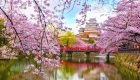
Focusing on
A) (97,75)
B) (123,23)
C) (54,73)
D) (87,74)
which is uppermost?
(123,23)

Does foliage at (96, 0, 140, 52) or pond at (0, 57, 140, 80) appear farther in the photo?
pond at (0, 57, 140, 80)

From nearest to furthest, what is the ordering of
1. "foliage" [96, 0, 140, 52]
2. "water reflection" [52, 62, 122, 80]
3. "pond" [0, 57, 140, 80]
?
"foliage" [96, 0, 140, 52] < "pond" [0, 57, 140, 80] < "water reflection" [52, 62, 122, 80]

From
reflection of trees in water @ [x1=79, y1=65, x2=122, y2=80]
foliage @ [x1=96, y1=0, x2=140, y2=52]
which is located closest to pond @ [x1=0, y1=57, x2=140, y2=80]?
reflection of trees in water @ [x1=79, y1=65, x2=122, y2=80]

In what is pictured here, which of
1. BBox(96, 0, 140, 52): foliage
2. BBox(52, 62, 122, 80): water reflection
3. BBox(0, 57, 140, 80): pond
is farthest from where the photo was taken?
BBox(52, 62, 122, 80): water reflection

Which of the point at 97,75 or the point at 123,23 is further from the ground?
the point at 123,23

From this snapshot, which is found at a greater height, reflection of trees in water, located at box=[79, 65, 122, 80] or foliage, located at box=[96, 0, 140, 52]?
foliage, located at box=[96, 0, 140, 52]

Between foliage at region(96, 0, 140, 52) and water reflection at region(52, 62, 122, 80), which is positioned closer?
foliage at region(96, 0, 140, 52)

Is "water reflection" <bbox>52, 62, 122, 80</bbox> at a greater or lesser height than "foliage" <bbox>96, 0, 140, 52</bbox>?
lesser

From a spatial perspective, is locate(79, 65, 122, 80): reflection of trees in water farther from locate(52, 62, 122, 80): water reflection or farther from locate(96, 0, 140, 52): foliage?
locate(96, 0, 140, 52): foliage

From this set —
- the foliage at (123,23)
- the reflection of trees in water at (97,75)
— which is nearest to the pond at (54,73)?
the reflection of trees in water at (97,75)

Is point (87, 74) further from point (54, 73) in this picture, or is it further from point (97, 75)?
point (54, 73)

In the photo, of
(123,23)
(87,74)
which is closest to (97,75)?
(87,74)

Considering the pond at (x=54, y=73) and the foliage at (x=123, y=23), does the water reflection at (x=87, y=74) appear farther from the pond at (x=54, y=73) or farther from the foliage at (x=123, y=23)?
the foliage at (x=123, y=23)

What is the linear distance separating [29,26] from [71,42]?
66.6 m
